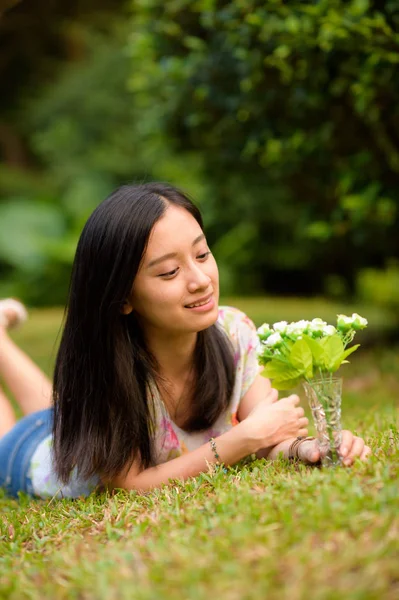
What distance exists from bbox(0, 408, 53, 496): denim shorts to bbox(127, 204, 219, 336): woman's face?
3.40 ft

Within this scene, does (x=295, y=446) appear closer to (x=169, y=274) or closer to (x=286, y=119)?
(x=169, y=274)

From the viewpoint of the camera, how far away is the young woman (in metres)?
2.45

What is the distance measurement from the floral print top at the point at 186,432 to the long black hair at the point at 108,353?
6cm

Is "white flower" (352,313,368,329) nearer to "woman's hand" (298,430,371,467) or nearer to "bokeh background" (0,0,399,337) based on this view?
"woman's hand" (298,430,371,467)

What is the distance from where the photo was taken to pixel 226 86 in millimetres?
4973

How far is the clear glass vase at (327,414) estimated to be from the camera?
2.09 metres

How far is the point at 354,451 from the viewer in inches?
84.1

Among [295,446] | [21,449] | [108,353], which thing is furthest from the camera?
[21,449]

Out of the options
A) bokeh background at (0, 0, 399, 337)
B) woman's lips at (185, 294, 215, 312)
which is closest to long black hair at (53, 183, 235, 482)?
woman's lips at (185, 294, 215, 312)

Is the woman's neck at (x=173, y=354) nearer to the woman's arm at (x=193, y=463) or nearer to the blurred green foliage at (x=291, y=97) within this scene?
the woman's arm at (x=193, y=463)

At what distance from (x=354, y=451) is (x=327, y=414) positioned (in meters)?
0.15

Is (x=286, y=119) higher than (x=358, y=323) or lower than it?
higher

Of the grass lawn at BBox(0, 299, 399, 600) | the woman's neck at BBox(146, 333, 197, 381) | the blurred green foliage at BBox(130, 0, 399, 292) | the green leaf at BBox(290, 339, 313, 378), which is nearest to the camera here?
the grass lawn at BBox(0, 299, 399, 600)

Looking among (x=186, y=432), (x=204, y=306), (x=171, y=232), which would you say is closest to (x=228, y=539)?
(x=204, y=306)
